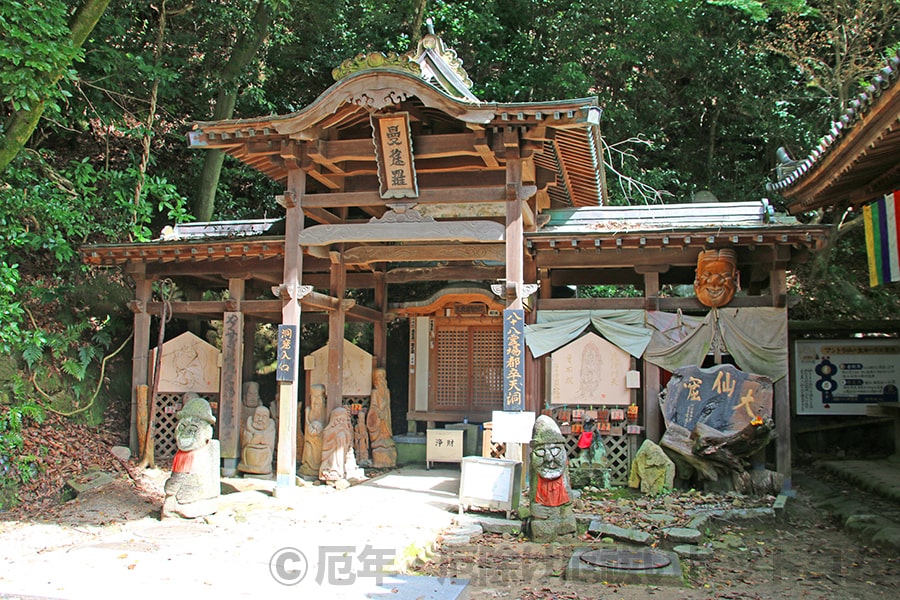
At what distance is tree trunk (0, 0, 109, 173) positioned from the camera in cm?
920

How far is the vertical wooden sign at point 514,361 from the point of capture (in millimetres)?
9617

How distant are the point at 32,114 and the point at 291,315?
425cm

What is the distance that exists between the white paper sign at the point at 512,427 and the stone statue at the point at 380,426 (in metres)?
4.31

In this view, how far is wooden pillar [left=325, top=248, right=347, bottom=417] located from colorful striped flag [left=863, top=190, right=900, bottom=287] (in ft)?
25.8

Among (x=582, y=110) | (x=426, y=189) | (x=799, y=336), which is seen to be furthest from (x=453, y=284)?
(x=799, y=336)

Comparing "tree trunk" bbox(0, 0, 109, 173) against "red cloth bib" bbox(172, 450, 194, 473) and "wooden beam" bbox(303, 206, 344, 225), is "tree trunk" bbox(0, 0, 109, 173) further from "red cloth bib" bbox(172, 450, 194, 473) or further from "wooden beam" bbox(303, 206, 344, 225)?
"red cloth bib" bbox(172, 450, 194, 473)

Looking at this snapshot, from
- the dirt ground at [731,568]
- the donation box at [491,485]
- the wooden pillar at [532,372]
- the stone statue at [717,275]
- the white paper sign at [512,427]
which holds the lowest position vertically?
the dirt ground at [731,568]

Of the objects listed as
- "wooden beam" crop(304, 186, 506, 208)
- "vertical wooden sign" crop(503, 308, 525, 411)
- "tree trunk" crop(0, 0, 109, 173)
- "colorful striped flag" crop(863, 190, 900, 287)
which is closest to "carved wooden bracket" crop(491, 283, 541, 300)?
"vertical wooden sign" crop(503, 308, 525, 411)

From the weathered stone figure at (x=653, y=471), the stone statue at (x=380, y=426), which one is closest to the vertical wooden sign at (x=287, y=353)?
the stone statue at (x=380, y=426)

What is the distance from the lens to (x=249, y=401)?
42.4ft

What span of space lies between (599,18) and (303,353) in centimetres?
1116

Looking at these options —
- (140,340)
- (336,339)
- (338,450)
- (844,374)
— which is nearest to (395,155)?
(336,339)

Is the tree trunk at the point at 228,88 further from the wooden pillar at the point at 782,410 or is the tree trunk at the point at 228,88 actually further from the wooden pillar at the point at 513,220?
the wooden pillar at the point at 782,410

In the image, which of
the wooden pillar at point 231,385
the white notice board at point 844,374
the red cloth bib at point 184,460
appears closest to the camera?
the red cloth bib at point 184,460
